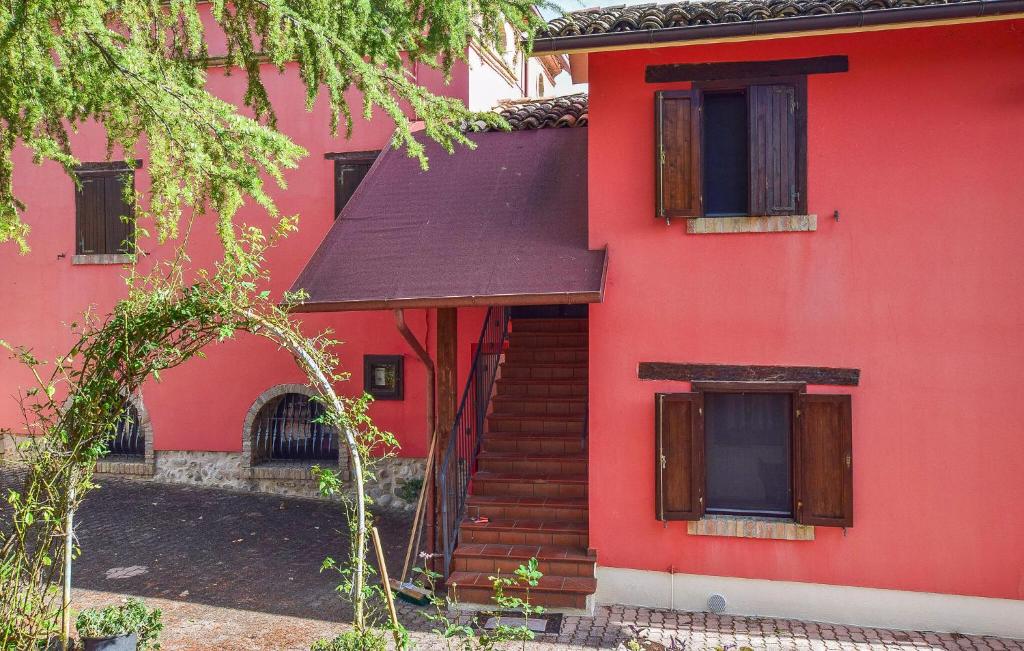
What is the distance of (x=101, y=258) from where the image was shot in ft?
38.0

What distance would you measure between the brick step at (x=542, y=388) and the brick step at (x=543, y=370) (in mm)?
158

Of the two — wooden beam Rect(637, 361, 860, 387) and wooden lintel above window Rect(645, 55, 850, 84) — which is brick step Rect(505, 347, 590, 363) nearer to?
wooden beam Rect(637, 361, 860, 387)

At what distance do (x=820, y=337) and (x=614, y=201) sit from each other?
2.19m

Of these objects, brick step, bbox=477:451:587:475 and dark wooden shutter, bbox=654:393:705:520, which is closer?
dark wooden shutter, bbox=654:393:705:520

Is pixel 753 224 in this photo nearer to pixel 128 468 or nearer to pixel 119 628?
pixel 119 628

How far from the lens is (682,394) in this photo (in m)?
6.76

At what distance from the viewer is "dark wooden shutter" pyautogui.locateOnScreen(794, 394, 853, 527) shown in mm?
6484

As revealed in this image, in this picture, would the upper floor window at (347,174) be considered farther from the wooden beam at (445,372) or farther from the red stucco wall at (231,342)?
the wooden beam at (445,372)

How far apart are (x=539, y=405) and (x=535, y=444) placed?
677 mm

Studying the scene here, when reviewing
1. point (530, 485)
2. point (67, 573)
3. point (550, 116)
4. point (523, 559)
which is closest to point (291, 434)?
point (530, 485)

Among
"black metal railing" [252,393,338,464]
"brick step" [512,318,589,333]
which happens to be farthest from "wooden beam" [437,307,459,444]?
"black metal railing" [252,393,338,464]

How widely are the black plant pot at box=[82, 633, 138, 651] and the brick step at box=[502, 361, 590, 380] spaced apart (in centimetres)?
536

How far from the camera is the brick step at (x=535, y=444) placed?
8.48 metres

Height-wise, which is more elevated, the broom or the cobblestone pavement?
the broom
